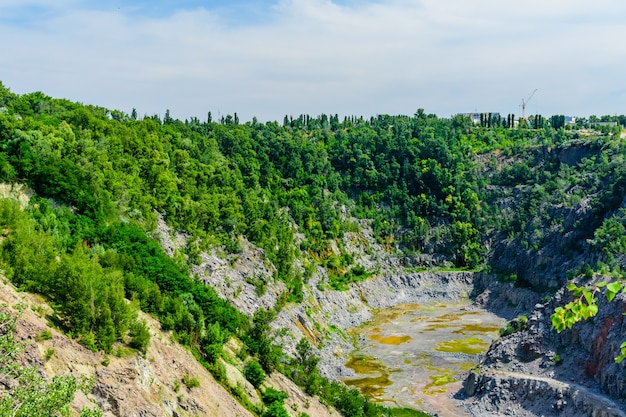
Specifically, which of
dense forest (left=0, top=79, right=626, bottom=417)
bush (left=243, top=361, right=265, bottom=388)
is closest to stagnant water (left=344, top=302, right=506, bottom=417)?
dense forest (left=0, top=79, right=626, bottom=417)

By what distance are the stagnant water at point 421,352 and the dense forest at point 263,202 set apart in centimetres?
1089

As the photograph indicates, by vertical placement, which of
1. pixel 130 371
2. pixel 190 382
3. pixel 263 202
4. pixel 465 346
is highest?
pixel 263 202

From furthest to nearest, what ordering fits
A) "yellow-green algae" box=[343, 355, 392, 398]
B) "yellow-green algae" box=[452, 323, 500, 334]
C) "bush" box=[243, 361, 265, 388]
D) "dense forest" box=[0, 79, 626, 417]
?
1. "yellow-green algae" box=[452, 323, 500, 334]
2. "yellow-green algae" box=[343, 355, 392, 398]
3. "bush" box=[243, 361, 265, 388]
4. "dense forest" box=[0, 79, 626, 417]

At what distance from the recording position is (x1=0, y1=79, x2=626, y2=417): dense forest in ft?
148

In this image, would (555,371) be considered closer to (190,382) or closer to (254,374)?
(254,374)

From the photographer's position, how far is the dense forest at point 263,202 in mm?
45219

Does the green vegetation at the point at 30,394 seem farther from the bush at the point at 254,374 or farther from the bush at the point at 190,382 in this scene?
the bush at the point at 254,374

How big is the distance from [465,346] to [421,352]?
23.4 feet

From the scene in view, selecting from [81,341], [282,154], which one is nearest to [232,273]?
[81,341]

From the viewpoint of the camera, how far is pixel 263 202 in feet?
372

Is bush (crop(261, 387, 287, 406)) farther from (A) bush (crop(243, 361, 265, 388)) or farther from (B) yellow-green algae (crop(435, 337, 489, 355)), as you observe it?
(B) yellow-green algae (crop(435, 337, 489, 355))

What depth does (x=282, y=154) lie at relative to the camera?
466ft

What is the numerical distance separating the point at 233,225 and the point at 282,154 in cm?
5222

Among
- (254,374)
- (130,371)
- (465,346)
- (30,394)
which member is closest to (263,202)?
(465,346)
